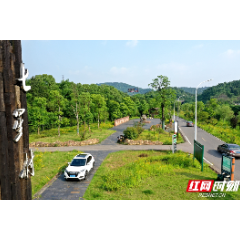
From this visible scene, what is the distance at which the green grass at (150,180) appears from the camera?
8.45 meters

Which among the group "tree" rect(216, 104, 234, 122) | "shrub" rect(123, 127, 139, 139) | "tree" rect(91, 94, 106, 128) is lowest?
"shrub" rect(123, 127, 139, 139)

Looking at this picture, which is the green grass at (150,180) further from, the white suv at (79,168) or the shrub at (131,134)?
the shrub at (131,134)

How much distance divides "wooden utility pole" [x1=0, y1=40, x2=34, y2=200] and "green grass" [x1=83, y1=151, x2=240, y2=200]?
4360 mm

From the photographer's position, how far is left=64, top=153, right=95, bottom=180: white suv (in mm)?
10500

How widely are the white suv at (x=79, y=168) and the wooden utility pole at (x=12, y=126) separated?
227 inches

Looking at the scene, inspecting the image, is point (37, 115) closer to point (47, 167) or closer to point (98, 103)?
point (98, 103)

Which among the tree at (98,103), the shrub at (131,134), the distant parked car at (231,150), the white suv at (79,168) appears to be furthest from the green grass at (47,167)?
the tree at (98,103)

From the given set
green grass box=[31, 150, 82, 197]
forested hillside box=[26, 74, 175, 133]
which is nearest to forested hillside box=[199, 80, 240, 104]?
forested hillside box=[26, 74, 175, 133]

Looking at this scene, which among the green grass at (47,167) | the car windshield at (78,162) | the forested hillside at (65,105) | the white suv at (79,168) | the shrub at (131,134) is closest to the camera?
the green grass at (47,167)

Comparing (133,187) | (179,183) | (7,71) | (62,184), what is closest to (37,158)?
(62,184)

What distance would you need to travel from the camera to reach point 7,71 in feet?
14.2

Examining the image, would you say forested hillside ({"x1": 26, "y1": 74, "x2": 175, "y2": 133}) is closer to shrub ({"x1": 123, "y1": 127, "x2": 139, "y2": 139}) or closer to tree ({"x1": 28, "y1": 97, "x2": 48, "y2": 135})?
tree ({"x1": 28, "y1": 97, "x2": 48, "y2": 135})

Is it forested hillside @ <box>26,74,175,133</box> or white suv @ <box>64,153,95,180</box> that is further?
forested hillside @ <box>26,74,175,133</box>

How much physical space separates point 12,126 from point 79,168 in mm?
6948
